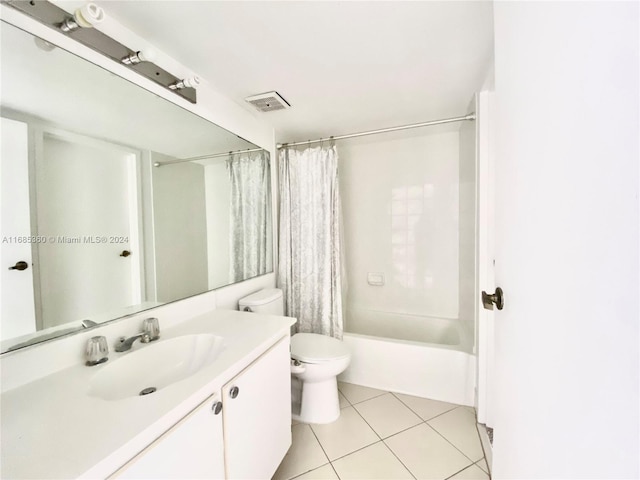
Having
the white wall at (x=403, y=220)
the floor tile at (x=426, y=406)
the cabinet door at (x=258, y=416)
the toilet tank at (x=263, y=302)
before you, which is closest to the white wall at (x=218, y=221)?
the toilet tank at (x=263, y=302)

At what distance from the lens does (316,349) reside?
1666 mm

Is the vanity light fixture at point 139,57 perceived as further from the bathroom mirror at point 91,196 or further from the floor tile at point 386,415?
the floor tile at point 386,415

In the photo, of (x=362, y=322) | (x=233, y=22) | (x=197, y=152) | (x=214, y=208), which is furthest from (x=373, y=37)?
(x=362, y=322)

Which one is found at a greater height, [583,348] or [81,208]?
[81,208]

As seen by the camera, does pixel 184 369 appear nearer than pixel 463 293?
Yes

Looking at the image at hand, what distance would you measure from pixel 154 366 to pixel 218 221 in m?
0.87

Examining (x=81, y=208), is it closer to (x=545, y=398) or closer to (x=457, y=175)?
(x=545, y=398)

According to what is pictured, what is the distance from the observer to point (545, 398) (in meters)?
0.51

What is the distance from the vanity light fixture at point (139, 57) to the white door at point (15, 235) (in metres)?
0.46

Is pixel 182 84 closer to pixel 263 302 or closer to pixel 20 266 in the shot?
pixel 20 266

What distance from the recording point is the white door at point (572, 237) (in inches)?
12.5

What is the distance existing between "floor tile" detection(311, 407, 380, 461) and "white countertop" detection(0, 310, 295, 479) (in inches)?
36.9

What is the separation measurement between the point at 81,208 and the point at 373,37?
1.39 m

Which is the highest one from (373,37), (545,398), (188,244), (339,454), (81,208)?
(373,37)
